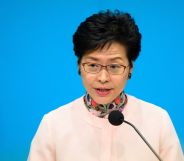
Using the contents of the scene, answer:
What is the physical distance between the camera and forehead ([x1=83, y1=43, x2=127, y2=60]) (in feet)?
4.07

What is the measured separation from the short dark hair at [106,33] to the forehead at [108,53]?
10 mm

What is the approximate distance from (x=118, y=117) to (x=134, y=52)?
294 millimetres

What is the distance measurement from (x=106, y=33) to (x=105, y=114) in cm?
28

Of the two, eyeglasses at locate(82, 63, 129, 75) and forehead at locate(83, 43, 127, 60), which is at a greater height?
forehead at locate(83, 43, 127, 60)

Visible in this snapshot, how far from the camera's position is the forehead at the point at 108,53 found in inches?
48.8

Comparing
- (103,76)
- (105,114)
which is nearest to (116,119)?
(103,76)

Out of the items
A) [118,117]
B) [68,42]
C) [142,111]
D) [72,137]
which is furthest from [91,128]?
[68,42]

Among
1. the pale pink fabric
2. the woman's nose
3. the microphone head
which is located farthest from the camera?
the pale pink fabric

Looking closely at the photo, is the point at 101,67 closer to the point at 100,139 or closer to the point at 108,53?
the point at 108,53

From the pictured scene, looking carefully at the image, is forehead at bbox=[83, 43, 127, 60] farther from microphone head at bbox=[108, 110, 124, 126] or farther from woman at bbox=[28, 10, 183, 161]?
microphone head at bbox=[108, 110, 124, 126]

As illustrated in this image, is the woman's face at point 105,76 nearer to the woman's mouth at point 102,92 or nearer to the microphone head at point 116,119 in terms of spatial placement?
the woman's mouth at point 102,92

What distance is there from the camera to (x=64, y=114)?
1414mm

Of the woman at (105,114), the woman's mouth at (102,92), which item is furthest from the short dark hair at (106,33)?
the woman's mouth at (102,92)

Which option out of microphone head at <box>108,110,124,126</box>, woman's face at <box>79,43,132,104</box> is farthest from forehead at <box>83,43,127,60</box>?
microphone head at <box>108,110,124,126</box>
